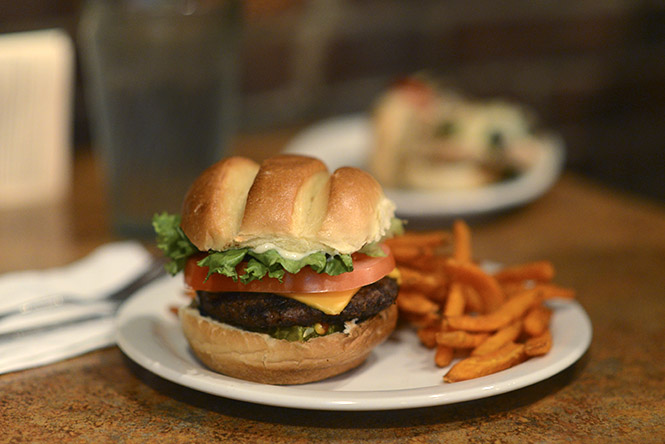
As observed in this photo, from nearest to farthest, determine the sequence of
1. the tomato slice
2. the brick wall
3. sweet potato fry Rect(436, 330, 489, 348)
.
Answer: the tomato slice
sweet potato fry Rect(436, 330, 489, 348)
the brick wall

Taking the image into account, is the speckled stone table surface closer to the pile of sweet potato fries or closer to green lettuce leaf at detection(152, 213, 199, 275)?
the pile of sweet potato fries

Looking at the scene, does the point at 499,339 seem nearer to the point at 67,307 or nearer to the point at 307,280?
the point at 307,280

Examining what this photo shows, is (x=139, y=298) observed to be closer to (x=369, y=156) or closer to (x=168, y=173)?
(x=168, y=173)

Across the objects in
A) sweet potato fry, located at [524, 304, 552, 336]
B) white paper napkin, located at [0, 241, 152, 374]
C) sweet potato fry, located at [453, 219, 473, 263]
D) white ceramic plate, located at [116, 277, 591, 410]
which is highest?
sweet potato fry, located at [453, 219, 473, 263]

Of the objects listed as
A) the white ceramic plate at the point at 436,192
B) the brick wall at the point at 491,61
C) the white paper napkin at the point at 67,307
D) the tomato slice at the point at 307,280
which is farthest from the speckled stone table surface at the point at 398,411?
the brick wall at the point at 491,61

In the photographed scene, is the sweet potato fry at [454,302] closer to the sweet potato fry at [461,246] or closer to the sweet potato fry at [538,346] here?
the sweet potato fry at [461,246]

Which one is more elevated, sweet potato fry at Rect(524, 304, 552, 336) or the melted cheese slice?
the melted cheese slice

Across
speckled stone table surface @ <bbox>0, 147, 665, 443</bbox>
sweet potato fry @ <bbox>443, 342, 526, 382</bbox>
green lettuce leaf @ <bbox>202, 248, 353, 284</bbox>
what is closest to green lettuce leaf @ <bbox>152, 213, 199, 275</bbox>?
green lettuce leaf @ <bbox>202, 248, 353, 284</bbox>

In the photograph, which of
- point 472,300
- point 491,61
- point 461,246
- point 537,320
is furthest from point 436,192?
point 491,61
